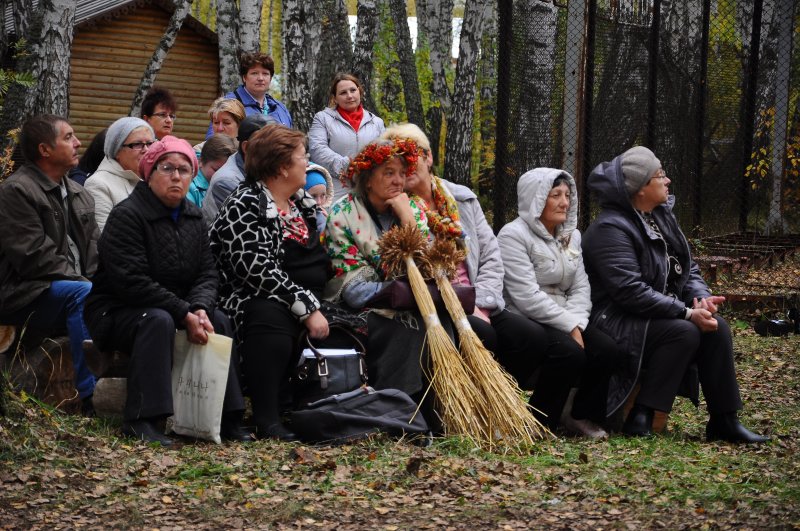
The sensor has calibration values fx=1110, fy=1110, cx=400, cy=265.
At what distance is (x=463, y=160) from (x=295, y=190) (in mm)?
10310

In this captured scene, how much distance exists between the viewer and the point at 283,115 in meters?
8.98

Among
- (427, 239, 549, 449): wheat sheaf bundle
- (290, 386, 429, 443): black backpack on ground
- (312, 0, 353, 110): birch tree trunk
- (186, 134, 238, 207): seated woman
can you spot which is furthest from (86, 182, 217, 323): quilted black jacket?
(312, 0, 353, 110): birch tree trunk

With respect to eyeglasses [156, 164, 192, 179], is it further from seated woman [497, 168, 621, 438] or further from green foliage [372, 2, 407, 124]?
green foliage [372, 2, 407, 124]

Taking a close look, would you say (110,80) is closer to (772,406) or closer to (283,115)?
(283,115)

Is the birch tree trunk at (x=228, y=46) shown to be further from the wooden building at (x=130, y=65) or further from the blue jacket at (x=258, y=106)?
the wooden building at (x=130, y=65)

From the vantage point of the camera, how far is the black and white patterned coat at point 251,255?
5.97 m

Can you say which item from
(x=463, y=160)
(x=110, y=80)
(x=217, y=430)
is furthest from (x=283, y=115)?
(x=110, y=80)

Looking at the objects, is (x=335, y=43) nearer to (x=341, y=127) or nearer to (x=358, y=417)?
(x=341, y=127)

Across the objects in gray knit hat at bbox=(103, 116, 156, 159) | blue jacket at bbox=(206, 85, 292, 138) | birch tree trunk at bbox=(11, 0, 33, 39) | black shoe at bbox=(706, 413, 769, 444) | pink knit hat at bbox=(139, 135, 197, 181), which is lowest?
black shoe at bbox=(706, 413, 769, 444)

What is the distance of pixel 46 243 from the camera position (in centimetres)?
617

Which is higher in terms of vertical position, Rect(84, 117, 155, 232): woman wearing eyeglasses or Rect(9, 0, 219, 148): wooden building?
Rect(9, 0, 219, 148): wooden building

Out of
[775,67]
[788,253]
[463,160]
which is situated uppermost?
[775,67]

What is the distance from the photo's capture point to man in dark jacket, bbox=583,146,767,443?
6445 mm

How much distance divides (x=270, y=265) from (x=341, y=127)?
9.05 feet
